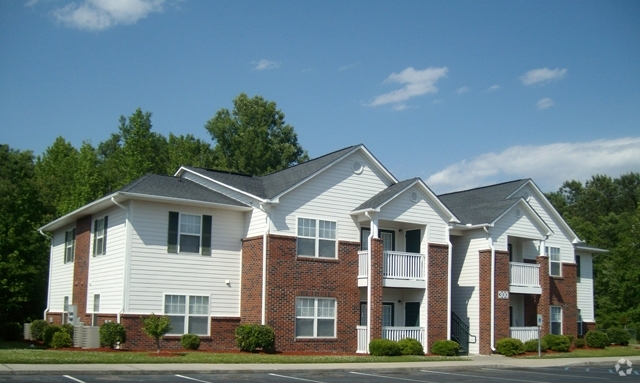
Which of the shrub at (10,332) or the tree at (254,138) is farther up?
the tree at (254,138)

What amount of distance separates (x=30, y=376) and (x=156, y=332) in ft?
24.0

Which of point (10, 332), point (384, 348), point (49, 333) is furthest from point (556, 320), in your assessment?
point (10, 332)

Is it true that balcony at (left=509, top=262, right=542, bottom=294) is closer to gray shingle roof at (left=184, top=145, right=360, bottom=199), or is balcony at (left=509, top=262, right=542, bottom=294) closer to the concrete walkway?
the concrete walkway

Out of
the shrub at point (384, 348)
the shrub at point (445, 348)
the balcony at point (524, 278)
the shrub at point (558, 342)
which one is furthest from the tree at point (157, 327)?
the shrub at point (558, 342)

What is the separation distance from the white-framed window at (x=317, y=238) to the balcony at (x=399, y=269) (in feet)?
4.47

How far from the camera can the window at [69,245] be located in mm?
33772

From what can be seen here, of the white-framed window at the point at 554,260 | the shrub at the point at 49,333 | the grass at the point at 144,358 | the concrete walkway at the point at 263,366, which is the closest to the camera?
the concrete walkway at the point at 263,366

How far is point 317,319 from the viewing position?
29266 millimetres

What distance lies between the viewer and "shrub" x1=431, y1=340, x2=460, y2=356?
30094 mm

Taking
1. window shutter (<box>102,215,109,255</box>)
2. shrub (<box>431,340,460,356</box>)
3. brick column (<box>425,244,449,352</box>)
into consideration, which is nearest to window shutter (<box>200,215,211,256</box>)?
window shutter (<box>102,215,109,255</box>)

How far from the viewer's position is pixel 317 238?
2966cm

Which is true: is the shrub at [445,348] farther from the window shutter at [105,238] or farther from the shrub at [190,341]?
the window shutter at [105,238]

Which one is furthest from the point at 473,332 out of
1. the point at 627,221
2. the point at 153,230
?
the point at 627,221

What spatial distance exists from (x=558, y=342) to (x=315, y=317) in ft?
40.3
